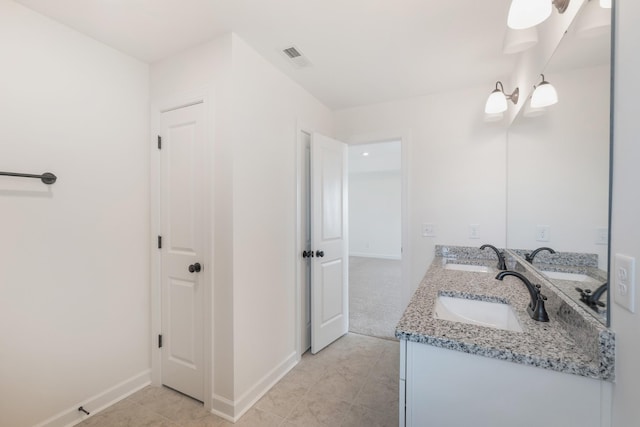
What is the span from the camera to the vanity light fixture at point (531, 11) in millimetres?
1074

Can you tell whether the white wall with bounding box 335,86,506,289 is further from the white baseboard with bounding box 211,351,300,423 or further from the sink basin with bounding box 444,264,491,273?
the white baseboard with bounding box 211,351,300,423

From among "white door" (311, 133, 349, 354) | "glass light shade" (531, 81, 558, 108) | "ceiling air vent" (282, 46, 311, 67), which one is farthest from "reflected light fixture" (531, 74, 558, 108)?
"white door" (311, 133, 349, 354)

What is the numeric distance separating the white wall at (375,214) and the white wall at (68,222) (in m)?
6.16

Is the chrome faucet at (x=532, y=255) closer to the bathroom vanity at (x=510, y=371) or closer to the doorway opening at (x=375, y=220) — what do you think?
the bathroom vanity at (x=510, y=371)

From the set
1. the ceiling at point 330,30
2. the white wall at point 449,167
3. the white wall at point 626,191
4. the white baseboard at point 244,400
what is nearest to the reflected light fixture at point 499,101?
the ceiling at point 330,30

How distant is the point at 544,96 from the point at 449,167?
1152 mm

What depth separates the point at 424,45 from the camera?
182cm

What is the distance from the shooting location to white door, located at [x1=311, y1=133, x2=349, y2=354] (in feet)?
8.09

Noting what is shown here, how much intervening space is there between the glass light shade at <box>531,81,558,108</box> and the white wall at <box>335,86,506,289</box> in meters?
0.89

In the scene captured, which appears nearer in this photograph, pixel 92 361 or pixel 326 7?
pixel 326 7

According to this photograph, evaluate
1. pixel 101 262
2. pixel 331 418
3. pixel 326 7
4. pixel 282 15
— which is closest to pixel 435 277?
pixel 331 418

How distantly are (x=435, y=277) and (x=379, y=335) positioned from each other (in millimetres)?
1448

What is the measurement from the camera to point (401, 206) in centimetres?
271

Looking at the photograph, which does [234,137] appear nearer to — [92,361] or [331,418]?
[92,361]
